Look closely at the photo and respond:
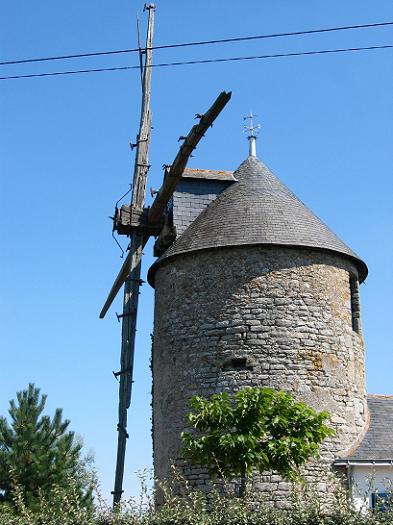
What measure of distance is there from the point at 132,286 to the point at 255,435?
20.0 ft

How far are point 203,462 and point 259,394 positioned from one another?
1.29 meters

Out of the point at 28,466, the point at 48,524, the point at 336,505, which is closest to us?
the point at 336,505

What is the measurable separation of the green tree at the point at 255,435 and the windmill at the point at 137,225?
14.1 feet

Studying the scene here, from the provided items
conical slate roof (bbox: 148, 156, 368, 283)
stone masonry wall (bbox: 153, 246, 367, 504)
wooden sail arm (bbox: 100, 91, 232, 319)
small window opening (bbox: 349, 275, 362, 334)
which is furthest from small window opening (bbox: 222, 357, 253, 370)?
wooden sail arm (bbox: 100, 91, 232, 319)

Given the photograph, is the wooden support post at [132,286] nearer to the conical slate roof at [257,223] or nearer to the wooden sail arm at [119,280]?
the wooden sail arm at [119,280]

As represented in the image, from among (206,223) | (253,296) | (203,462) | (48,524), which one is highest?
(206,223)

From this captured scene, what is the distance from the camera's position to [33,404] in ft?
55.4

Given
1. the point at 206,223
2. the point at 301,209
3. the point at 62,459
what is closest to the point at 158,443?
the point at 62,459

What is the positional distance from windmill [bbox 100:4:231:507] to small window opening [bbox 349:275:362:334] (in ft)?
12.9

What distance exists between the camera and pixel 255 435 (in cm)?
1219

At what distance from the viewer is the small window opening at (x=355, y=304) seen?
1567cm

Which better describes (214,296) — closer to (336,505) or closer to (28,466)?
(28,466)

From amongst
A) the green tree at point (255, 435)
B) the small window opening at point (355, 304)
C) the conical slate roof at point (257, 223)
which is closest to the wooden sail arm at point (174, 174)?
the conical slate roof at point (257, 223)

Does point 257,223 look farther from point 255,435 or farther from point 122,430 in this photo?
point 122,430
